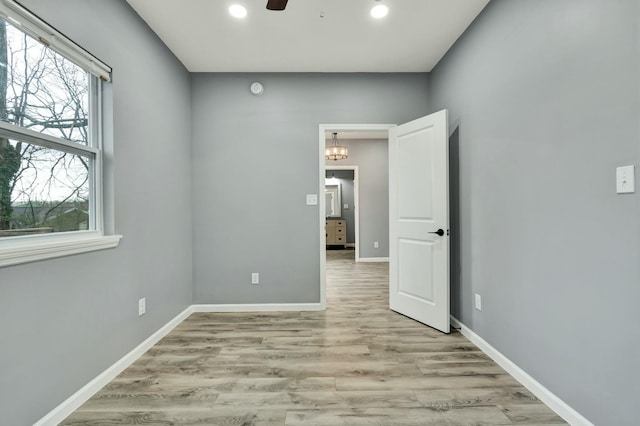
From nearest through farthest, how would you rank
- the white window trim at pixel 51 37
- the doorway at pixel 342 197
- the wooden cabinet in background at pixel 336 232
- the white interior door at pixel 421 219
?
1. the white window trim at pixel 51 37
2. the white interior door at pixel 421 219
3. the wooden cabinet in background at pixel 336 232
4. the doorway at pixel 342 197

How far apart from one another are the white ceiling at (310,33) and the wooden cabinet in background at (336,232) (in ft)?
19.2

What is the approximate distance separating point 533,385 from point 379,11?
279 cm

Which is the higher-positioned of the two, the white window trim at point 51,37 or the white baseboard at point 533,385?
the white window trim at point 51,37

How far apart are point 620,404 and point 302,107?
321 centimetres

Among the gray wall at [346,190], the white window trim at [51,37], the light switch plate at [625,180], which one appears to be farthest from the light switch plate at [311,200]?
the gray wall at [346,190]

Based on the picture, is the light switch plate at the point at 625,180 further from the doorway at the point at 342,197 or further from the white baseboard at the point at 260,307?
the doorway at the point at 342,197

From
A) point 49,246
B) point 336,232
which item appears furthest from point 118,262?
point 336,232

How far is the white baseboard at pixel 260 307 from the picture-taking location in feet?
10.7

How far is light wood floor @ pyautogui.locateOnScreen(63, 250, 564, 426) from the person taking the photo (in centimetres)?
160

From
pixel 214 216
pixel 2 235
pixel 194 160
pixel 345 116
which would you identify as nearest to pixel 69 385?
pixel 2 235

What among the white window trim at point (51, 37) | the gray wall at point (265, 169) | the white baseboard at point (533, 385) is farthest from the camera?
the gray wall at point (265, 169)

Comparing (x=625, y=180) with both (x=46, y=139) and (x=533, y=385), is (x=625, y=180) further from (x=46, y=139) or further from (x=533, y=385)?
(x=46, y=139)

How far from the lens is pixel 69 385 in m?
1.63

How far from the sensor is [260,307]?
3.28 m
